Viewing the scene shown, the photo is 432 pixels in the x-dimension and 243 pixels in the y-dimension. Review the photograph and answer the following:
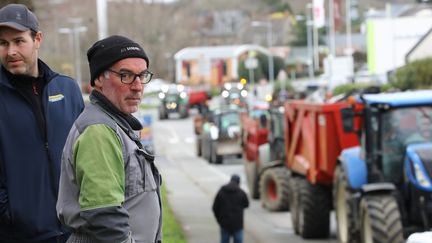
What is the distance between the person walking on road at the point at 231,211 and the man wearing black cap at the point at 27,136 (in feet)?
36.0

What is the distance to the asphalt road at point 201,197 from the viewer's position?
19.3m

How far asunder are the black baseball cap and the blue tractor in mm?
8454

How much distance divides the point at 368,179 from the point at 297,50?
10551 cm

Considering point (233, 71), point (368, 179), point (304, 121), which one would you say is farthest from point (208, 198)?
point (233, 71)

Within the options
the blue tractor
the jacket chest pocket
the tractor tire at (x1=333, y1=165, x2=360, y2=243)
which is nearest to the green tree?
the tractor tire at (x1=333, y1=165, x2=360, y2=243)

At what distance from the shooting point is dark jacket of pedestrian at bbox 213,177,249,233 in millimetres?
16047

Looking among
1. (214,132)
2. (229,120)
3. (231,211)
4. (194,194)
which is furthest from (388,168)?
(229,120)

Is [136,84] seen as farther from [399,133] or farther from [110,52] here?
[399,133]

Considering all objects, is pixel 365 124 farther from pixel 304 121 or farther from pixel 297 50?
pixel 297 50

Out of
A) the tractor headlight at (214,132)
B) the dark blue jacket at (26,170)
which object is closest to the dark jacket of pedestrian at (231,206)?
the dark blue jacket at (26,170)

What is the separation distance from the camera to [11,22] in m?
5.03

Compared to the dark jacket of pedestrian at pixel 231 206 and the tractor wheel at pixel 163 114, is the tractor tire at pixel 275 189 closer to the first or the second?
the dark jacket of pedestrian at pixel 231 206

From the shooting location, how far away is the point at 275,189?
76.8 ft

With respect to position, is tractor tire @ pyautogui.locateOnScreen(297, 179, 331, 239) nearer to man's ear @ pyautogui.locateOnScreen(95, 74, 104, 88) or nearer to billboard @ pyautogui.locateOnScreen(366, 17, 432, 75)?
man's ear @ pyautogui.locateOnScreen(95, 74, 104, 88)
